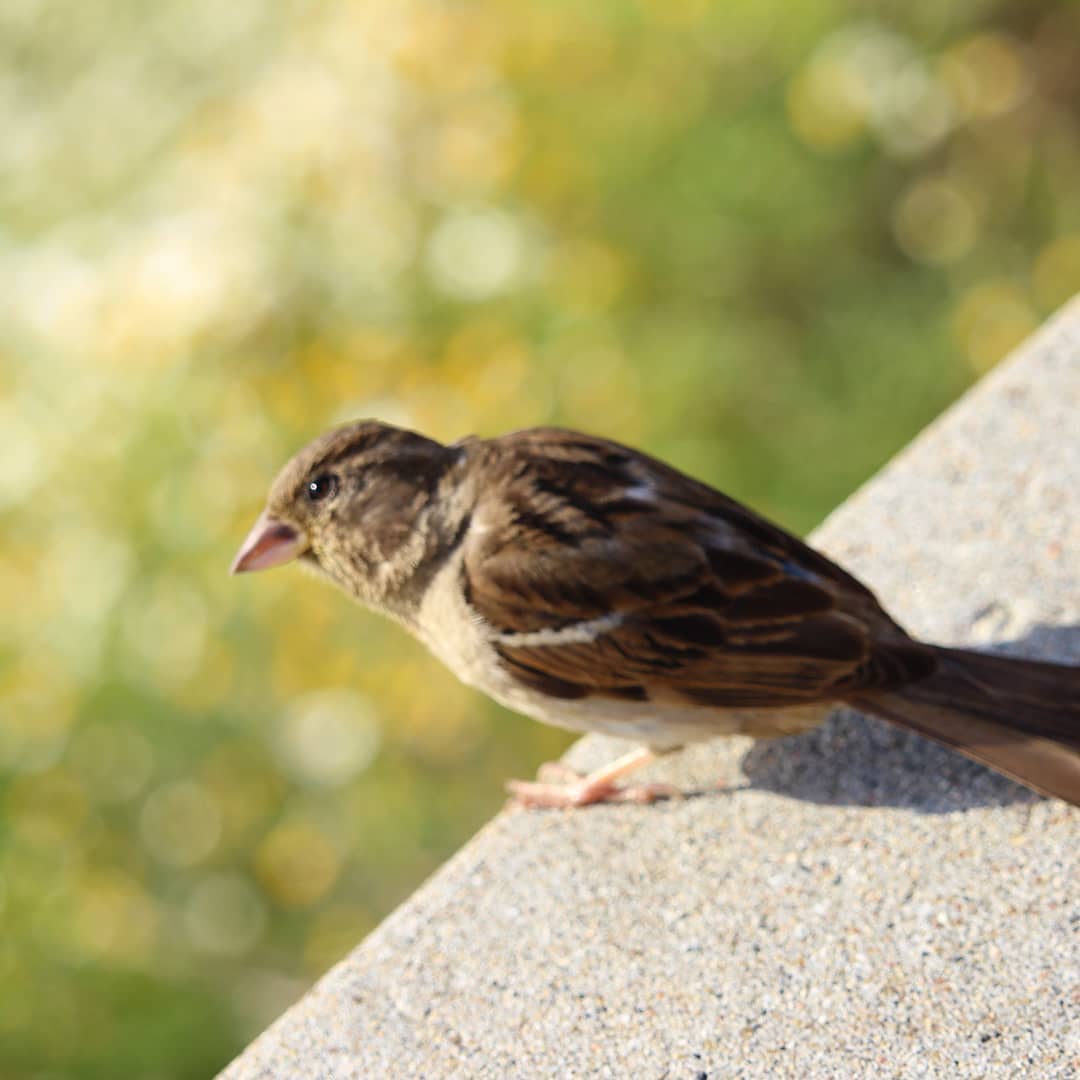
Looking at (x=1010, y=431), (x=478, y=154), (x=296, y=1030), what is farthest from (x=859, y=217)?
(x=296, y=1030)

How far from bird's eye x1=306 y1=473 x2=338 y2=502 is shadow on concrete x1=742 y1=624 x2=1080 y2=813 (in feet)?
2.62

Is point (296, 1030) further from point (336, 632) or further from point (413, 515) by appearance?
point (336, 632)

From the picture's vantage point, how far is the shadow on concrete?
7.50 ft

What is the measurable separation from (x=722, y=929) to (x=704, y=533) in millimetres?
593

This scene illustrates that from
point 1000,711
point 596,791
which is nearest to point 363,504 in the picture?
point 596,791

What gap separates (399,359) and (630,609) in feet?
6.80

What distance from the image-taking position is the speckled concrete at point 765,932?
1.96 meters

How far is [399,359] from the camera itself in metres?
4.21

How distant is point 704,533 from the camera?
2355 millimetres

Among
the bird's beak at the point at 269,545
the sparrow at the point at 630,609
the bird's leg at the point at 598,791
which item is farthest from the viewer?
→ the bird's beak at the point at 269,545

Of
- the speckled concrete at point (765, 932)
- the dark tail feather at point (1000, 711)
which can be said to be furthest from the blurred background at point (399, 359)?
the dark tail feather at point (1000, 711)

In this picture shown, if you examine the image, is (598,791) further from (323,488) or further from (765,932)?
(323,488)

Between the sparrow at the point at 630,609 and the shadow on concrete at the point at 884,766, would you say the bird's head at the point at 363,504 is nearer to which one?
the sparrow at the point at 630,609

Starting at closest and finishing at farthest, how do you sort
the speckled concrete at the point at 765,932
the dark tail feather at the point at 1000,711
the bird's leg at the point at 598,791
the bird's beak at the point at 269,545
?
the speckled concrete at the point at 765,932
the dark tail feather at the point at 1000,711
the bird's leg at the point at 598,791
the bird's beak at the point at 269,545
